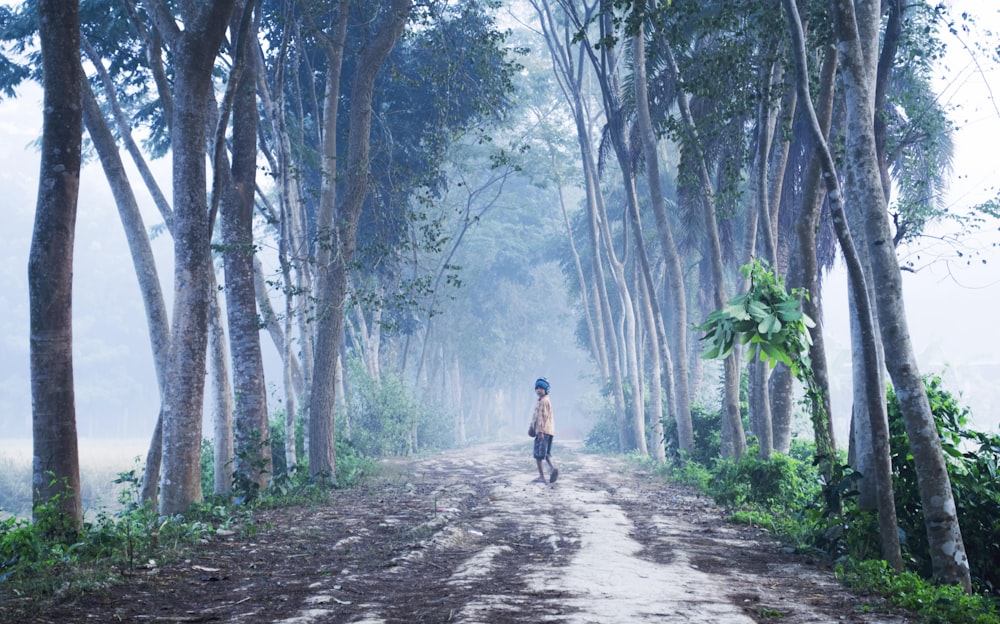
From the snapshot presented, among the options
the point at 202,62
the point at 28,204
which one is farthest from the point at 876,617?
the point at 28,204

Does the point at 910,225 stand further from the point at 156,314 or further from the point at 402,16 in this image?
the point at 156,314

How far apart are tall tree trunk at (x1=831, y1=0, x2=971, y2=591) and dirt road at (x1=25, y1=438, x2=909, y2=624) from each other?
36.2 inches

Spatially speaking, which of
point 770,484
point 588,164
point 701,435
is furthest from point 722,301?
point 588,164

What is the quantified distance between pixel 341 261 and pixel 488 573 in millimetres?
8746

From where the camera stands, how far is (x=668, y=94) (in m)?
18.2

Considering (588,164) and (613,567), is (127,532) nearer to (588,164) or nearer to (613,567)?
(613,567)

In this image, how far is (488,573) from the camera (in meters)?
7.00

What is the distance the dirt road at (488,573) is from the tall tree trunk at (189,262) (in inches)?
45.0

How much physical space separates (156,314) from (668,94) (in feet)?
36.4

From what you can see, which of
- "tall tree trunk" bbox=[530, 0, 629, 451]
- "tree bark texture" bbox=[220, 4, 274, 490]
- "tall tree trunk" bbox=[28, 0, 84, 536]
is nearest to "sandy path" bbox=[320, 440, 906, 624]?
"tree bark texture" bbox=[220, 4, 274, 490]

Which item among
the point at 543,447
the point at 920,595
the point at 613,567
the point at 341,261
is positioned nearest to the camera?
the point at 920,595

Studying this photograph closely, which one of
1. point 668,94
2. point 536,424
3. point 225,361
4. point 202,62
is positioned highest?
point 668,94

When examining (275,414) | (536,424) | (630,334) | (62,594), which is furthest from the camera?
(630,334)

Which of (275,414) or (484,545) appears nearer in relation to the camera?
(484,545)
